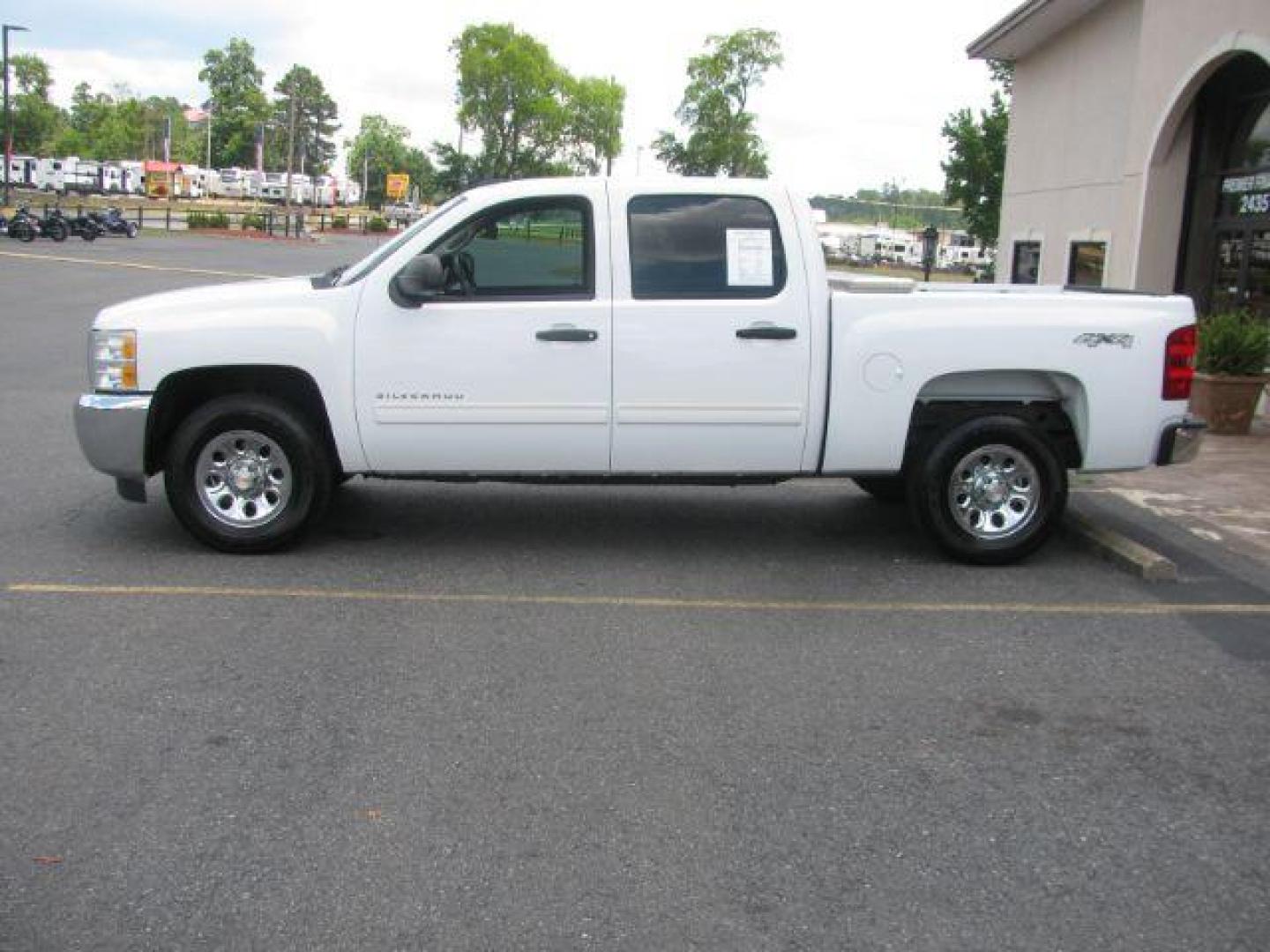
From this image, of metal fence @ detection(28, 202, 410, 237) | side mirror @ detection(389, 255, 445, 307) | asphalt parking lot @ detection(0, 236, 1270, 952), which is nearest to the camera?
asphalt parking lot @ detection(0, 236, 1270, 952)

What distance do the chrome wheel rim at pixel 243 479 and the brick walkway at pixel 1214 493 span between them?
5.59m

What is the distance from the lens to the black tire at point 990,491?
7055 millimetres

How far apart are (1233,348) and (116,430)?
31.6ft

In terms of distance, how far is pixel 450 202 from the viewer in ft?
23.7

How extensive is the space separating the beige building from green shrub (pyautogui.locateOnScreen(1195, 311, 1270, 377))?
87.6 inches

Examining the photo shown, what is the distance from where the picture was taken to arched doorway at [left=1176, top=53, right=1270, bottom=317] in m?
13.6

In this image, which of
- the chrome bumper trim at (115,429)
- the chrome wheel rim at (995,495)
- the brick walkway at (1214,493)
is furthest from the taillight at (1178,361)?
the chrome bumper trim at (115,429)

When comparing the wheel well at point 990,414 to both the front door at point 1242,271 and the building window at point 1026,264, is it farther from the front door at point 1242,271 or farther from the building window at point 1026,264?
the building window at point 1026,264

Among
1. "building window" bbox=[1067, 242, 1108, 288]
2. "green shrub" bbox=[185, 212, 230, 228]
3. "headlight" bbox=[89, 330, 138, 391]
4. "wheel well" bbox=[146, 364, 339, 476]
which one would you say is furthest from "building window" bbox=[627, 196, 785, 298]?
"green shrub" bbox=[185, 212, 230, 228]

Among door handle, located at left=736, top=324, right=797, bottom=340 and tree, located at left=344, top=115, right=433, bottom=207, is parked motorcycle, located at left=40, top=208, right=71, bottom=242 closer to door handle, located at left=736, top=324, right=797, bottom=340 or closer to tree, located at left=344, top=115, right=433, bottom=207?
door handle, located at left=736, top=324, right=797, bottom=340

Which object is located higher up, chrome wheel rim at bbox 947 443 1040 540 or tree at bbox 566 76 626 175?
tree at bbox 566 76 626 175

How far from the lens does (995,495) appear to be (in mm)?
7207

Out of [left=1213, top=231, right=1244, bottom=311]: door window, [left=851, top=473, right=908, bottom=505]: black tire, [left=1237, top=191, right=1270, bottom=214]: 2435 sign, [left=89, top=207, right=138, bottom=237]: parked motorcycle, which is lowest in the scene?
[left=851, top=473, right=908, bottom=505]: black tire

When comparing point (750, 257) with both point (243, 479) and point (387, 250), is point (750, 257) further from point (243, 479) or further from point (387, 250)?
point (243, 479)
